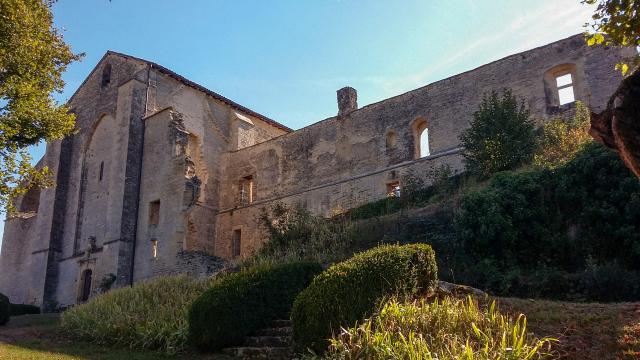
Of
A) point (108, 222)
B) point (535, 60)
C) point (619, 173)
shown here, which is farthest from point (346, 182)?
point (619, 173)

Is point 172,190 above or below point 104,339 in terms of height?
above

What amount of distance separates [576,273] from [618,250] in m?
1.24

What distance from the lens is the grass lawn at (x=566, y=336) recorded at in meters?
5.93

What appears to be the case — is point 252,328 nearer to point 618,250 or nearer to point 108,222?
point 618,250

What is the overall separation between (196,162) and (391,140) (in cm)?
941

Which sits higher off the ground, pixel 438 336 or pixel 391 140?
pixel 391 140

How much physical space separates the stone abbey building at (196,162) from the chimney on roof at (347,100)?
2.4 inches

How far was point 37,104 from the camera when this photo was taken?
13.4 m

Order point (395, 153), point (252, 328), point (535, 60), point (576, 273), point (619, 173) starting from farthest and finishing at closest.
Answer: point (395, 153), point (535, 60), point (619, 173), point (576, 273), point (252, 328)

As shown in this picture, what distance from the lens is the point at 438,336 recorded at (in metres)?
6.46

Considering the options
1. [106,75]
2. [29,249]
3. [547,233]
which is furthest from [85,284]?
[547,233]

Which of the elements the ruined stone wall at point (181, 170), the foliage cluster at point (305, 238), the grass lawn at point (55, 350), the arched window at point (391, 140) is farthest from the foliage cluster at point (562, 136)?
the ruined stone wall at point (181, 170)

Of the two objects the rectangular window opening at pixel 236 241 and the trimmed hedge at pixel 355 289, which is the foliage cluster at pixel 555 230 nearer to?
the trimmed hedge at pixel 355 289

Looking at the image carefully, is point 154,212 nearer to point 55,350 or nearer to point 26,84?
point 26,84
